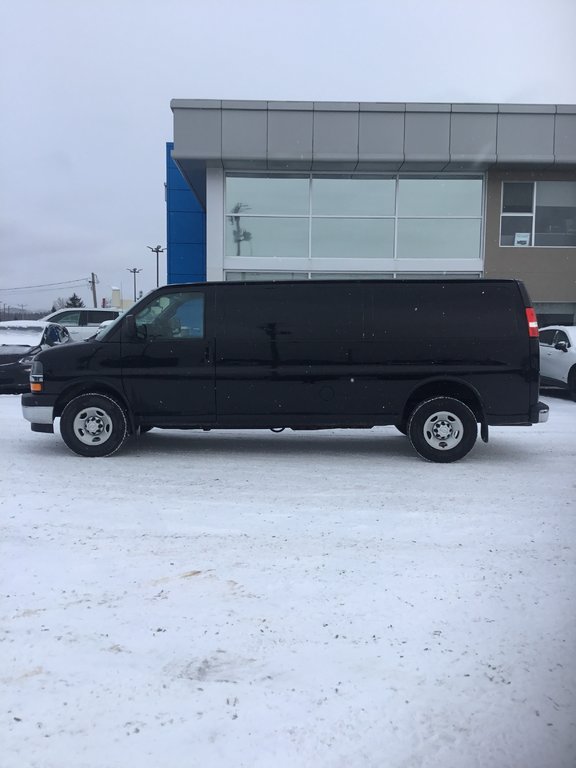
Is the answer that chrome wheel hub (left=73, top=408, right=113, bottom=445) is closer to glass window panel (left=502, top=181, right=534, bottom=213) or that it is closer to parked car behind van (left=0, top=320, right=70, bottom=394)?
parked car behind van (left=0, top=320, right=70, bottom=394)

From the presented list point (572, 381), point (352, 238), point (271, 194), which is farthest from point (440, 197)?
point (572, 381)

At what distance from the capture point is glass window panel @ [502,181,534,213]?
16.6m

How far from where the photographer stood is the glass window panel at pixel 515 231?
54.3 feet

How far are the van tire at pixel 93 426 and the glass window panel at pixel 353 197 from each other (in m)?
11.0

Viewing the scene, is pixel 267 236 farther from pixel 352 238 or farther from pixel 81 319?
pixel 81 319

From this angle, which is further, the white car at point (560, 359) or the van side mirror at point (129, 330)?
the white car at point (560, 359)

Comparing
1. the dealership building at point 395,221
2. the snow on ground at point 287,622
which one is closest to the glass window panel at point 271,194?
the dealership building at point 395,221

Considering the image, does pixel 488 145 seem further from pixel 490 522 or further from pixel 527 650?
pixel 527 650

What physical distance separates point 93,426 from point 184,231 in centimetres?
1439

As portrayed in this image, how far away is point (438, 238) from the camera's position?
1659 centimetres

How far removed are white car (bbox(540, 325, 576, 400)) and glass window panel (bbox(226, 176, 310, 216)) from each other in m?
7.11

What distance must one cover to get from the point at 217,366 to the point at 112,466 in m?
1.53

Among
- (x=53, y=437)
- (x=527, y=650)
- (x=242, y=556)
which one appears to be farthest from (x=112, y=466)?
(x=527, y=650)

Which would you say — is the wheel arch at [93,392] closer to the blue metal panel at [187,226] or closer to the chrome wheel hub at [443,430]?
the chrome wheel hub at [443,430]
